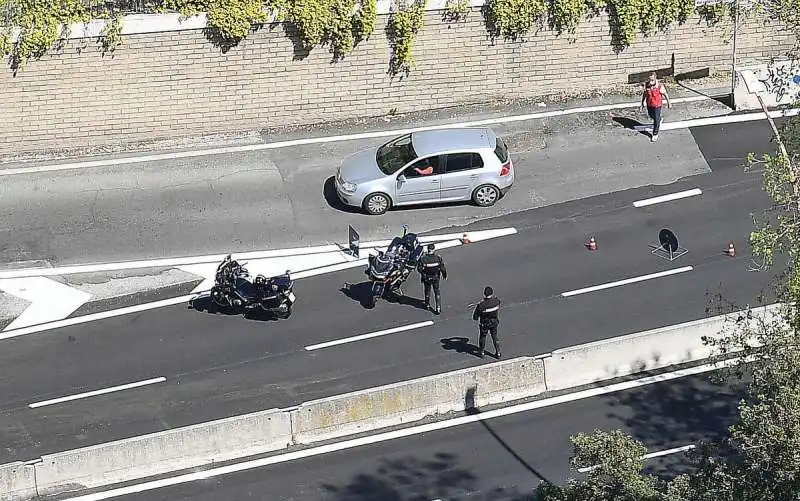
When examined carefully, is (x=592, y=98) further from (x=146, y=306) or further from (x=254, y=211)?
(x=146, y=306)

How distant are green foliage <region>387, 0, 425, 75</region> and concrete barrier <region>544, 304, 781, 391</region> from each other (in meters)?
10.4

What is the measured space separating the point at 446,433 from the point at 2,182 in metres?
13.2

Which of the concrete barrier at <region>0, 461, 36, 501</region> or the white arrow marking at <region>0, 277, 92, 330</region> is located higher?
the white arrow marking at <region>0, 277, 92, 330</region>

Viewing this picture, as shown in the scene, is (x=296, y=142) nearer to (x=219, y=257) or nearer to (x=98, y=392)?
(x=219, y=257)

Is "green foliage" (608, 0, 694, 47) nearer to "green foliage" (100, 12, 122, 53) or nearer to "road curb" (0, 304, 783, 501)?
"road curb" (0, 304, 783, 501)

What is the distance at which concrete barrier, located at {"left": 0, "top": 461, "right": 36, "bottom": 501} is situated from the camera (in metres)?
20.3

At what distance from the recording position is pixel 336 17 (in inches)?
1185

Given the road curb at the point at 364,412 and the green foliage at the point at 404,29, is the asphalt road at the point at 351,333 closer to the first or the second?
the road curb at the point at 364,412

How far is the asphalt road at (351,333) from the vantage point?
22641 mm

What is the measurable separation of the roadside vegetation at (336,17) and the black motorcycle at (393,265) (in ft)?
22.9

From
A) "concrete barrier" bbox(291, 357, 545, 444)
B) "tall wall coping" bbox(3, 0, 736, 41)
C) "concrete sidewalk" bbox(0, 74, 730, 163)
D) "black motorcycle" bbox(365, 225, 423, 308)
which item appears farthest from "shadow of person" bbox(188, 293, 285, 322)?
"tall wall coping" bbox(3, 0, 736, 41)

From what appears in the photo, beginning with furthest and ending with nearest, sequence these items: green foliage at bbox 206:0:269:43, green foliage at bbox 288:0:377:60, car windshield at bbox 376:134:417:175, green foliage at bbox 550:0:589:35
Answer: green foliage at bbox 550:0:589:35
green foliage at bbox 288:0:377:60
green foliage at bbox 206:0:269:43
car windshield at bbox 376:134:417:175

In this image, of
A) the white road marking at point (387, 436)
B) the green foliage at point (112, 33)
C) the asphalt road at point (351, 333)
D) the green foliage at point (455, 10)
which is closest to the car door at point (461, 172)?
the asphalt road at point (351, 333)

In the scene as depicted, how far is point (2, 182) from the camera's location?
29.3m
